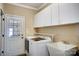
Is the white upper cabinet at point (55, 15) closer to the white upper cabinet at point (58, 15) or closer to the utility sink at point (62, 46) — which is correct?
the white upper cabinet at point (58, 15)

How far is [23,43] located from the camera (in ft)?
5.02

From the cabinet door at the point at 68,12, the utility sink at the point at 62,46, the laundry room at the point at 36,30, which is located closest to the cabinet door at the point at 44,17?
the laundry room at the point at 36,30

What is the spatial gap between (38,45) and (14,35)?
396 mm

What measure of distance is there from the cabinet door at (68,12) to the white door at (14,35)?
603mm

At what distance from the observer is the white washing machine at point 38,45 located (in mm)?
1459

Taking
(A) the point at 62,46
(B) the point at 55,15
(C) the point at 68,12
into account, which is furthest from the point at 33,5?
(A) the point at 62,46

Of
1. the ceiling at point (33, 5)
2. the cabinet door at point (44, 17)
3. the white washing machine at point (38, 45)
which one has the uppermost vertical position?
the ceiling at point (33, 5)

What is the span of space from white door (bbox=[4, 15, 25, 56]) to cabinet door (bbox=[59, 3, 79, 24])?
0.60m

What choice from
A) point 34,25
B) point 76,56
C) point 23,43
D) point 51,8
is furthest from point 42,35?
point 76,56

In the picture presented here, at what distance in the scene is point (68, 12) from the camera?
1410mm

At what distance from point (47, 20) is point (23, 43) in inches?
20.3

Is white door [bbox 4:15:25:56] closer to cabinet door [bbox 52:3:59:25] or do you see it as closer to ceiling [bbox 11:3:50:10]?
ceiling [bbox 11:3:50:10]

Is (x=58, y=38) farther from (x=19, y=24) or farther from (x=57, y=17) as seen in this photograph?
(x=19, y=24)

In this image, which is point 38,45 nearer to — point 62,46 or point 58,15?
point 62,46
